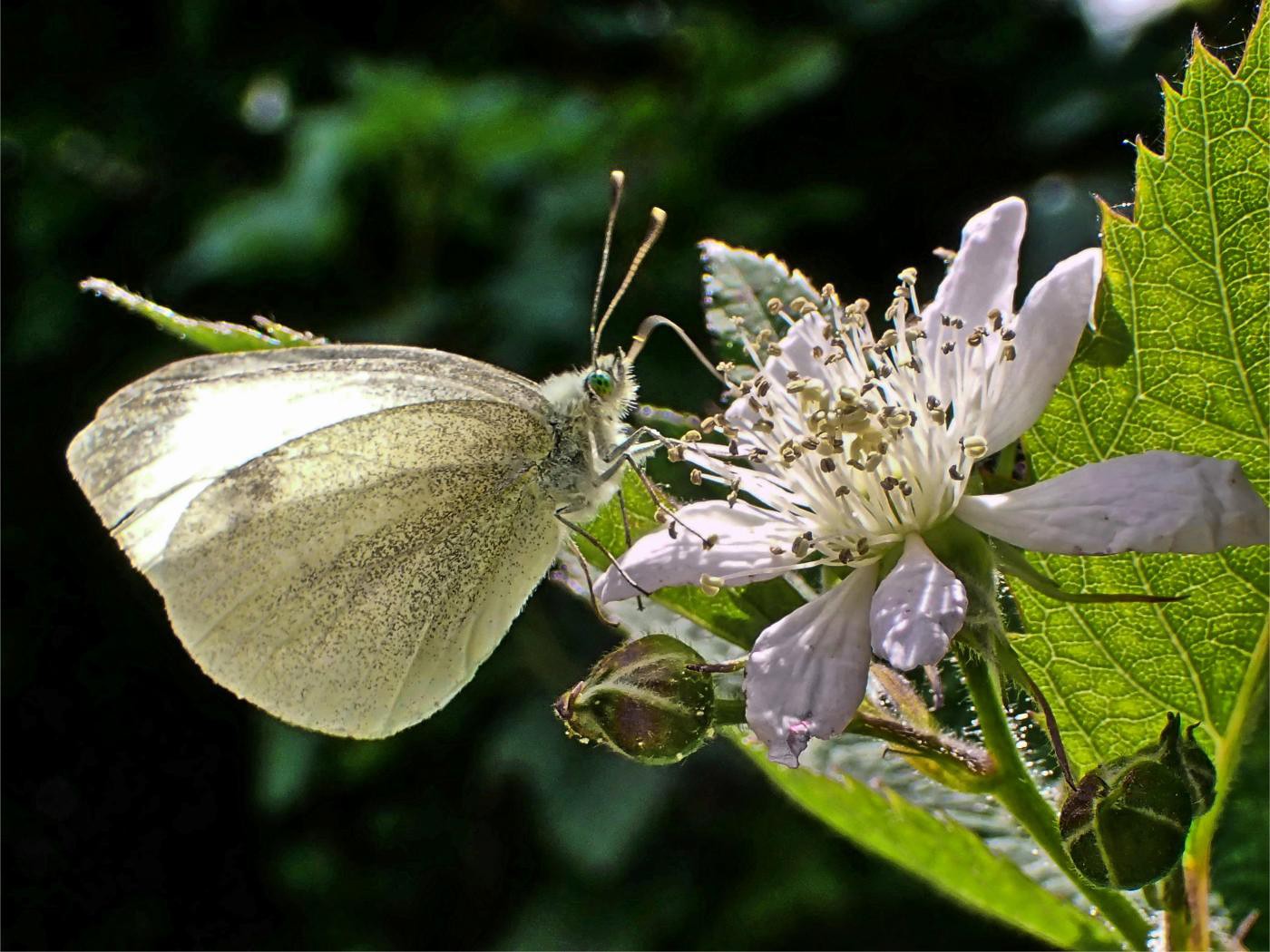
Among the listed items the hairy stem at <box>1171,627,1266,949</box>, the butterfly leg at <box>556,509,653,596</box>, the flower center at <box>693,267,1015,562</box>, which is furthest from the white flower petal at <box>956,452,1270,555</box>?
the butterfly leg at <box>556,509,653,596</box>

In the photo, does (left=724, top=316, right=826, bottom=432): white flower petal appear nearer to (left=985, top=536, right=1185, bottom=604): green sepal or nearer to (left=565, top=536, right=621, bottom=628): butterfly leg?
(left=565, top=536, right=621, bottom=628): butterfly leg

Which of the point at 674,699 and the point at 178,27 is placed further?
the point at 178,27

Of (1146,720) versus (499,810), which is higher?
(1146,720)

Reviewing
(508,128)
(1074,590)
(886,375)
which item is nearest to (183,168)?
(508,128)

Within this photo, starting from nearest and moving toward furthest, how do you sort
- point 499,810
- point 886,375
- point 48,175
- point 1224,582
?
point 1224,582
point 886,375
point 499,810
point 48,175

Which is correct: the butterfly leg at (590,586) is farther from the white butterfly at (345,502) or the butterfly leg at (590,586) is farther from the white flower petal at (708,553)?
the white butterfly at (345,502)

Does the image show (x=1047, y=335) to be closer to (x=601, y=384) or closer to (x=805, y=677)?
(x=805, y=677)

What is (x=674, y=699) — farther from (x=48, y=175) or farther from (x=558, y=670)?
(x=48, y=175)
